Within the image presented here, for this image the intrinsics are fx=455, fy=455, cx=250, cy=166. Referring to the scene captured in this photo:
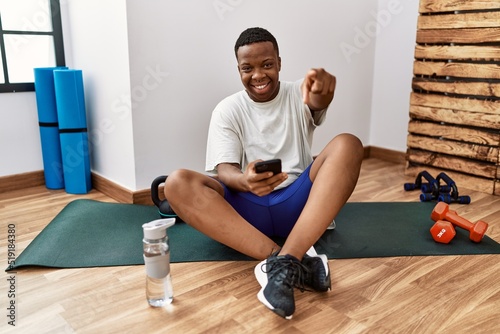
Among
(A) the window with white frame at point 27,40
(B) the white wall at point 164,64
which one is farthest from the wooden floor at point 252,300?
(A) the window with white frame at point 27,40

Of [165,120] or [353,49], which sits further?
[353,49]

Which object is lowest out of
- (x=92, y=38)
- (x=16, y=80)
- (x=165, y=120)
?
(x=165, y=120)

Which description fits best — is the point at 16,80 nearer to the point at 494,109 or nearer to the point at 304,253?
the point at 304,253

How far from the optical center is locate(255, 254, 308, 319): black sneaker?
42.4 inches

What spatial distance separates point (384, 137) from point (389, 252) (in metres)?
1.43

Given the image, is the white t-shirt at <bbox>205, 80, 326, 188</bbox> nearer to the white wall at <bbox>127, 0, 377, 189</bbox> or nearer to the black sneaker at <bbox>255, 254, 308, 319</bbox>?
the black sneaker at <bbox>255, 254, 308, 319</bbox>

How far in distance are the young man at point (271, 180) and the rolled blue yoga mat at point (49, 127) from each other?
3.35 ft

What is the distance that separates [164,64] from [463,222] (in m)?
1.30

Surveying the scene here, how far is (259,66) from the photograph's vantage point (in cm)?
141

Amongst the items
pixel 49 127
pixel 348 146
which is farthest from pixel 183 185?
pixel 49 127

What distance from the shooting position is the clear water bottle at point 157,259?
1.06 m

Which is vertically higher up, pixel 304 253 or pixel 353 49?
pixel 353 49

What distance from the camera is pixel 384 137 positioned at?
279 cm

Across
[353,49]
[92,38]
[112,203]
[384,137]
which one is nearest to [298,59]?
[353,49]
